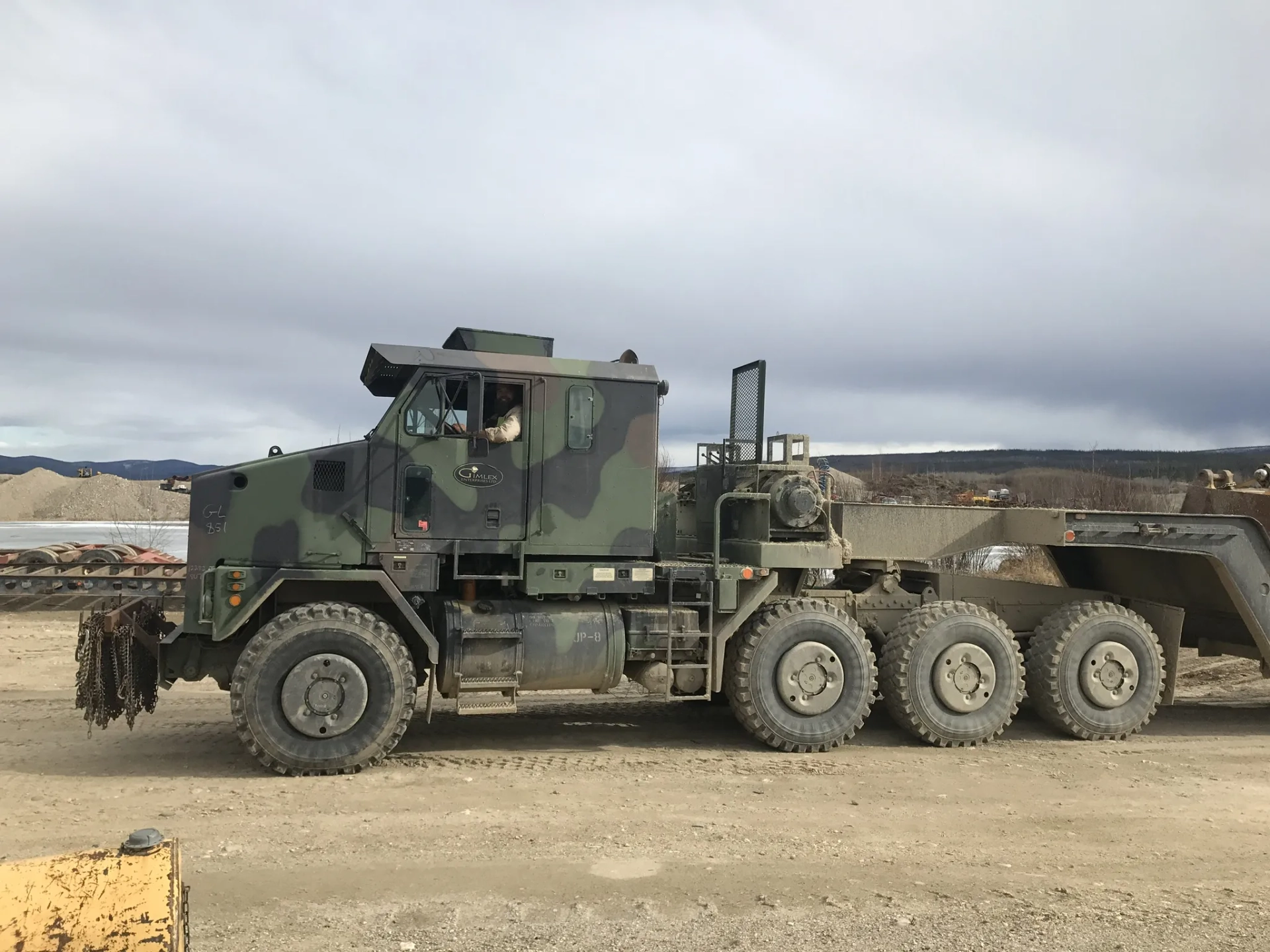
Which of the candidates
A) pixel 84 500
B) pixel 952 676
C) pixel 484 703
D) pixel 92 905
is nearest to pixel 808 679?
pixel 952 676

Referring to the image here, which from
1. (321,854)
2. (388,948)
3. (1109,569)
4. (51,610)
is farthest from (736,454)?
(51,610)

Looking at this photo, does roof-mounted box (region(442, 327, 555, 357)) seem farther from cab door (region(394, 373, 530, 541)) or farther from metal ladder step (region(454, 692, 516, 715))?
metal ladder step (region(454, 692, 516, 715))

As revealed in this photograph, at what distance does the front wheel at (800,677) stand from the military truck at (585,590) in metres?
0.02

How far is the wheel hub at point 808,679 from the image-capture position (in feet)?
26.2

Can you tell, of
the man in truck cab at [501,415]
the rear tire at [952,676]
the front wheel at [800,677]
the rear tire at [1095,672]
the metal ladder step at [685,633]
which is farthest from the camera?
the rear tire at [1095,672]

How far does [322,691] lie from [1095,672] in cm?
662

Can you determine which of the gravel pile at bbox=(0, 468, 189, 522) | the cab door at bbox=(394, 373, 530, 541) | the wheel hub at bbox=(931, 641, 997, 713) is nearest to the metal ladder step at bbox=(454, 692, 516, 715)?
the cab door at bbox=(394, 373, 530, 541)

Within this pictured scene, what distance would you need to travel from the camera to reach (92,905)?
2.83 meters

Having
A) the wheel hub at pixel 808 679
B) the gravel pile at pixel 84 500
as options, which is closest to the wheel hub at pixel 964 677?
the wheel hub at pixel 808 679

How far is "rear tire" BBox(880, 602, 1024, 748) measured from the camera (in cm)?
828

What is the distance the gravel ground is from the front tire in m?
0.23

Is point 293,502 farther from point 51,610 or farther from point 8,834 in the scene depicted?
point 51,610

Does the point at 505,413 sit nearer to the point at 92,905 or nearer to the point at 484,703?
the point at 484,703

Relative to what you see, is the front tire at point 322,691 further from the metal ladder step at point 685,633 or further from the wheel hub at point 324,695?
the metal ladder step at point 685,633
